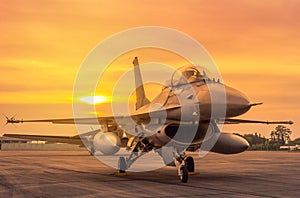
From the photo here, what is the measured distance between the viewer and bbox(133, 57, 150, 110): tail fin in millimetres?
24923

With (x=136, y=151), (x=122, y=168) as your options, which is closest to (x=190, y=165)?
(x=136, y=151)

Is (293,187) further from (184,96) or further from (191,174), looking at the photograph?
(191,174)

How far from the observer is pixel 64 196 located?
11406 mm

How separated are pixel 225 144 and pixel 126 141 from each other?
5389 millimetres

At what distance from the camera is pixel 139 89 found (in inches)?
1010

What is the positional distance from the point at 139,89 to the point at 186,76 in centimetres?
963

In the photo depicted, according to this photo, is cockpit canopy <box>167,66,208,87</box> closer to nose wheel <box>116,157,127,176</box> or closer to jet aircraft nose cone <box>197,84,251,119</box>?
jet aircraft nose cone <box>197,84,251,119</box>

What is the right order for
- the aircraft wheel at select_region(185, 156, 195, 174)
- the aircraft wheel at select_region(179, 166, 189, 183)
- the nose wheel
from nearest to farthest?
1. the aircraft wheel at select_region(179, 166, 189, 183)
2. the nose wheel
3. the aircraft wheel at select_region(185, 156, 195, 174)

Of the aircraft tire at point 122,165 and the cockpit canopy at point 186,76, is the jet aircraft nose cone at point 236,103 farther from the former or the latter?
the aircraft tire at point 122,165

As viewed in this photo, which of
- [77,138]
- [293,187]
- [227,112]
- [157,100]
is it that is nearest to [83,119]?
[157,100]

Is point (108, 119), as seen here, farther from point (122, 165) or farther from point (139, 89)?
point (139, 89)

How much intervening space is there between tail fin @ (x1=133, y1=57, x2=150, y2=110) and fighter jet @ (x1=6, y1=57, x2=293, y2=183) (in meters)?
4.63

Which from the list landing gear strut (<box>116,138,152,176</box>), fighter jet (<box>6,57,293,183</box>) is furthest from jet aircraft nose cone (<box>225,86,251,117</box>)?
landing gear strut (<box>116,138,152,176</box>)

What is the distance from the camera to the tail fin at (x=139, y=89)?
24923 millimetres
